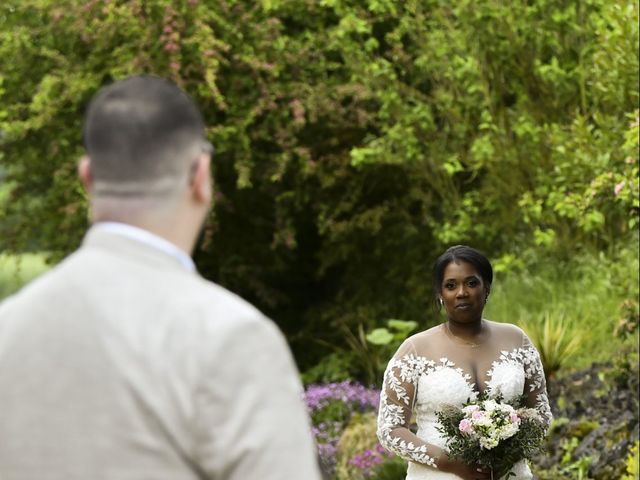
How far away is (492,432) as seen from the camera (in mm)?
5320

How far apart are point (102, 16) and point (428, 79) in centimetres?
380

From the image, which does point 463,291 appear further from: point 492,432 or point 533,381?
point 492,432

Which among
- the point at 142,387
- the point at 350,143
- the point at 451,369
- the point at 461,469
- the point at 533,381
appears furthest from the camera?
the point at 350,143

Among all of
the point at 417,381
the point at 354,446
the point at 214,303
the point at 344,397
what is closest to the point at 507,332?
the point at 417,381

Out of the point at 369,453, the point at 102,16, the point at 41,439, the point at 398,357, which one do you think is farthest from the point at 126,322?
the point at 102,16

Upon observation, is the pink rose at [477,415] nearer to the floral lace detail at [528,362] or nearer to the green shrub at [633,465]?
the floral lace detail at [528,362]

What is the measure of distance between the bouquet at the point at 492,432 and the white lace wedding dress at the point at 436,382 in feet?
0.21

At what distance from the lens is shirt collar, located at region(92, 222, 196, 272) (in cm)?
214

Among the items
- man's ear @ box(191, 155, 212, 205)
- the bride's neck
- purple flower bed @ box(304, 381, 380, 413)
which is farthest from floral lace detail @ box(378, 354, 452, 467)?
purple flower bed @ box(304, 381, 380, 413)

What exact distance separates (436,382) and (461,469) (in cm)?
35

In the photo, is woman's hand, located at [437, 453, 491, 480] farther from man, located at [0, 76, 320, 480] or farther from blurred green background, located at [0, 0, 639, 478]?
blurred green background, located at [0, 0, 639, 478]

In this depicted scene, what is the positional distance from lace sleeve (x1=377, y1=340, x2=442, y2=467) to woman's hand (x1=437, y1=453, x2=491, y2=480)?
98mm

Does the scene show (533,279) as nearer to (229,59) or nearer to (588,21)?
(588,21)

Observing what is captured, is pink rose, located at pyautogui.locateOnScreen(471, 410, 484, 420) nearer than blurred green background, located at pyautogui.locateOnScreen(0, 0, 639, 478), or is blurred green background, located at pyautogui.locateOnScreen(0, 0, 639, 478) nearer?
pink rose, located at pyautogui.locateOnScreen(471, 410, 484, 420)
